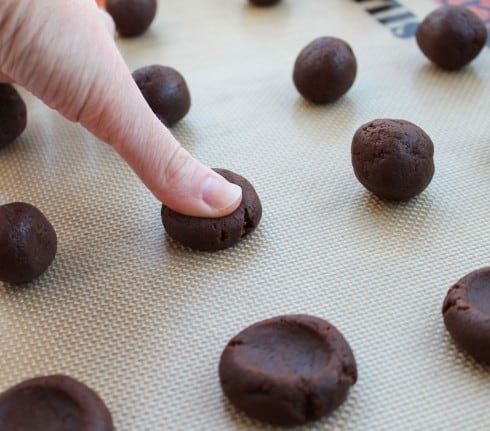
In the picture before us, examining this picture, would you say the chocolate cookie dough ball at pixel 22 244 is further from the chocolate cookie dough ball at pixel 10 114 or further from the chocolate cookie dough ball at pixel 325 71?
the chocolate cookie dough ball at pixel 325 71

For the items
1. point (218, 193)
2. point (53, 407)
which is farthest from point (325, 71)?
point (53, 407)

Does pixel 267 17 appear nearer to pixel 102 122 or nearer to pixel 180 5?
pixel 180 5

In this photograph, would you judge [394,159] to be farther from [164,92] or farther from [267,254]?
[164,92]

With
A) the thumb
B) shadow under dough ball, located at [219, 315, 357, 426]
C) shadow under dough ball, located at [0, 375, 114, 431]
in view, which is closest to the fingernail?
the thumb

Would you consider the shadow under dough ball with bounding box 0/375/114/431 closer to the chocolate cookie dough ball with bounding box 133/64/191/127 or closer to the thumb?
the thumb

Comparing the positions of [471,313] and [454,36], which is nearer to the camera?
[471,313]

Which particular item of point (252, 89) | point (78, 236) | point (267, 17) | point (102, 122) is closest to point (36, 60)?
point (102, 122)
